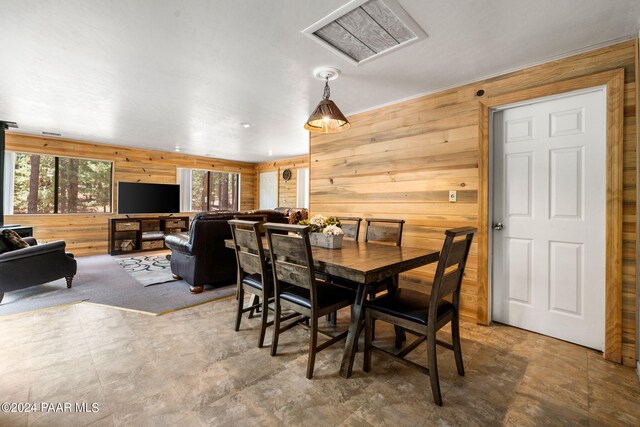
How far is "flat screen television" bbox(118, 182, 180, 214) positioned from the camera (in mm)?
6195

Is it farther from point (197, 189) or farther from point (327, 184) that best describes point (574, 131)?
point (197, 189)

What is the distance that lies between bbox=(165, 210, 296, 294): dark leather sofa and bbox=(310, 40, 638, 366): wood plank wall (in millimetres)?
1444

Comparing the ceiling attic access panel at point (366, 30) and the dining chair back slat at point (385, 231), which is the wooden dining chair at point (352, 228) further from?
the ceiling attic access panel at point (366, 30)

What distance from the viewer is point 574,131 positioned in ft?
7.59

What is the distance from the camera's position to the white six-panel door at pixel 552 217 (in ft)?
7.32

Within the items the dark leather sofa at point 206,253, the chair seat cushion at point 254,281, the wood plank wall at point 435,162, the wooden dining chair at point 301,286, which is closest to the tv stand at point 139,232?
the dark leather sofa at point 206,253

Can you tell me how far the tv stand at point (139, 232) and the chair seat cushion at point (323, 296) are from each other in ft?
17.8

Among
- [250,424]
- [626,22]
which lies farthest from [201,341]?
[626,22]

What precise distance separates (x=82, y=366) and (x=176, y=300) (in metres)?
1.28

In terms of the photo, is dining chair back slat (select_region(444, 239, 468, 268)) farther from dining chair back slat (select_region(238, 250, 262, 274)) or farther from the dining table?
dining chair back slat (select_region(238, 250, 262, 274))

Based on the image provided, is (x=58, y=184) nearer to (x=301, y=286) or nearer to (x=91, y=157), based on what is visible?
(x=91, y=157)

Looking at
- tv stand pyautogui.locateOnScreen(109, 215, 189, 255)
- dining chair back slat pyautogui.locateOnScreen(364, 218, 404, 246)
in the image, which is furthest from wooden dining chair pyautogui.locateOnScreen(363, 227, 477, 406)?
tv stand pyautogui.locateOnScreen(109, 215, 189, 255)

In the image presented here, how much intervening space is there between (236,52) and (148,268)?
12.9 feet

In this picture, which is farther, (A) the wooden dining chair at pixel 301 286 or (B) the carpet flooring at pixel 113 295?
(B) the carpet flooring at pixel 113 295
